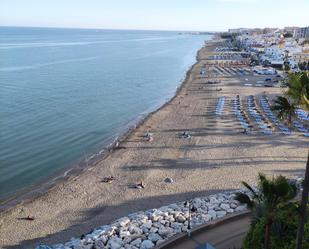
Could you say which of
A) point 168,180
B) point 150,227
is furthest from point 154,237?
point 168,180

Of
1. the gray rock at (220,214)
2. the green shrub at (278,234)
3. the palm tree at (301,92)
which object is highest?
the palm tree at (301,92)

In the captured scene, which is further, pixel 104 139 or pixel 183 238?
pixel 104 139

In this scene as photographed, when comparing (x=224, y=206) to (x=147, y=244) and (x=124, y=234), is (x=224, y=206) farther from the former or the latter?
(x=124, y=234)

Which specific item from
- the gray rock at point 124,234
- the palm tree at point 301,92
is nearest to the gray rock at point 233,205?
the gray rock at point 124,234

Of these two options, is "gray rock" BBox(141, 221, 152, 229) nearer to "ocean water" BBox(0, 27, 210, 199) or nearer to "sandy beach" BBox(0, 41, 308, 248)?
"sandy beach" BBox(0, 41, 308, 248)

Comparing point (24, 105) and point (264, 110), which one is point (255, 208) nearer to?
point (264, 110)

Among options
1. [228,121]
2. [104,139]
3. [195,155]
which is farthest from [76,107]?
[195,155]

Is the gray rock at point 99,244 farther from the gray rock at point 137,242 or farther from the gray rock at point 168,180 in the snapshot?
the gray rock at point 168,180

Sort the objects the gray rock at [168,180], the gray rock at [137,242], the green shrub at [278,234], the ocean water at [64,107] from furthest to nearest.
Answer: the ocean water at [64,107] < the gray rock at [168,180] < the gray rock at [137,242] < the green shrub at [278,234]
